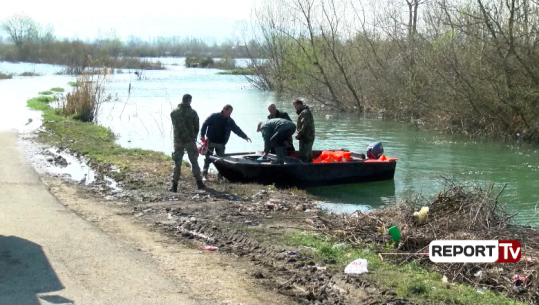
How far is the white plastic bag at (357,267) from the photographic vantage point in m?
7.28

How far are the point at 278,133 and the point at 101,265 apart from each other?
7.43m

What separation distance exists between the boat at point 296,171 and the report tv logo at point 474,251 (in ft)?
22.4

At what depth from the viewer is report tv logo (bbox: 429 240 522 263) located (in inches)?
307

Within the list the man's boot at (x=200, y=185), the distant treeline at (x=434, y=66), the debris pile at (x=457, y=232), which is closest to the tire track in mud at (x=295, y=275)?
the debris pile at (x=457, y=232)

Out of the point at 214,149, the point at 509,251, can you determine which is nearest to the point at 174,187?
the point at 214,149

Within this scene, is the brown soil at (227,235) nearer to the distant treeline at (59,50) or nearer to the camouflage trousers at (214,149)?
the camouflage trousers at (214,149)

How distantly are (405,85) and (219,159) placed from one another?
21827 mm

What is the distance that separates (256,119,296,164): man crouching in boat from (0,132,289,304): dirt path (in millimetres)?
4649

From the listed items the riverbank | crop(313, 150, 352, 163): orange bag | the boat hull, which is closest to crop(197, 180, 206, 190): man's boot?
the riverbank

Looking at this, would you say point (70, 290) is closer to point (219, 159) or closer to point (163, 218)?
point (163, 218)

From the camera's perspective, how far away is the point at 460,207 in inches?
369

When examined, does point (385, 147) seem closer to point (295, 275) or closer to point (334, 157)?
point (334, 157)

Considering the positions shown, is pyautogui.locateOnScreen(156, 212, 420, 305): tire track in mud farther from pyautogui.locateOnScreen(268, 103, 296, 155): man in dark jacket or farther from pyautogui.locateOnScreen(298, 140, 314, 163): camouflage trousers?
pyautogui.locateOnScreen(298, 140, 314, 163): camouflage trousers

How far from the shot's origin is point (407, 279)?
7.09m
